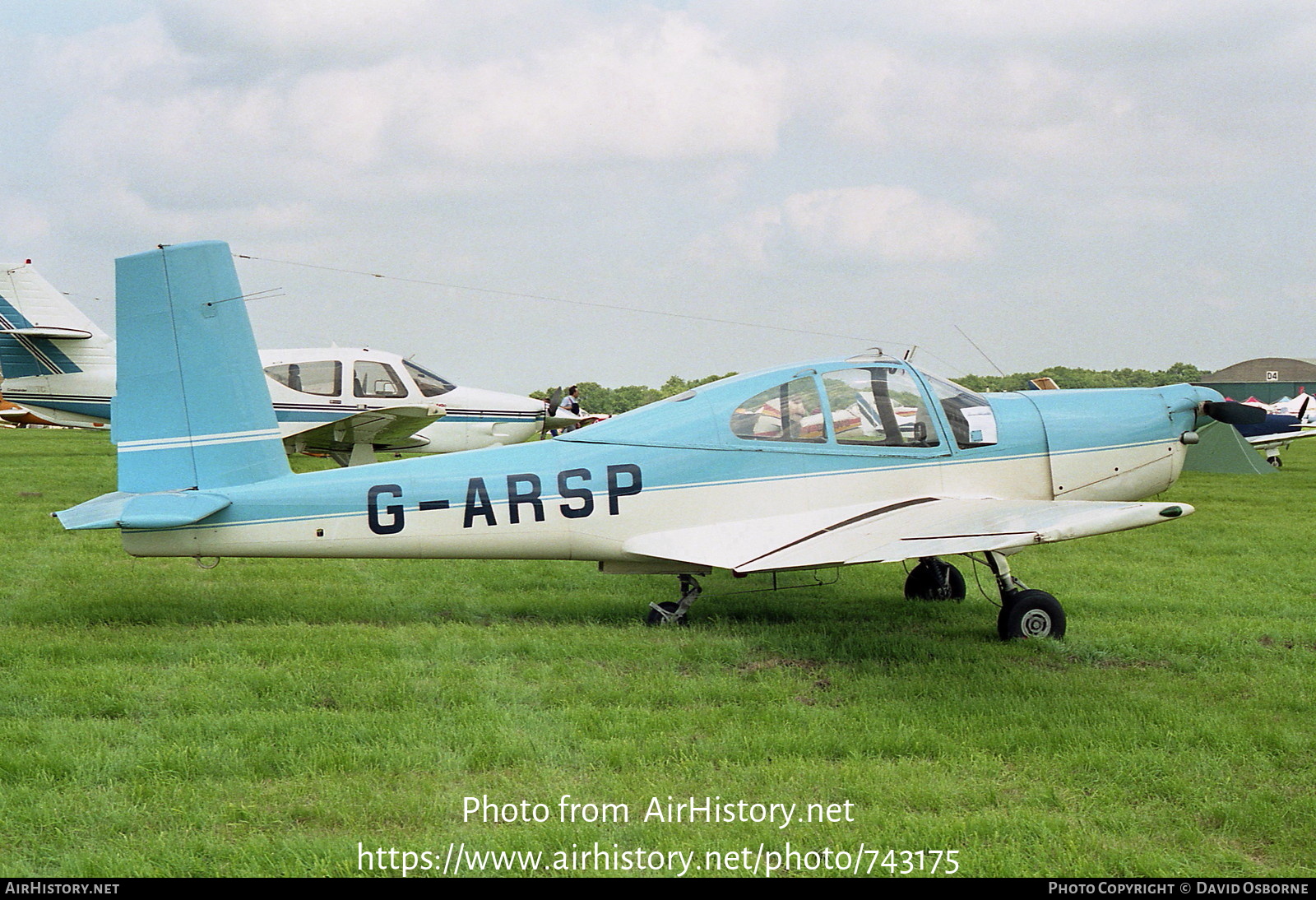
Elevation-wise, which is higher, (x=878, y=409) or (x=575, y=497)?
(x=878, y=409)

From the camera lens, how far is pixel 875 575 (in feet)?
29.5

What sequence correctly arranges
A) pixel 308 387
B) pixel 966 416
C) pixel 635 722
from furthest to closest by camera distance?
pixel 308 387
pixel 966 416
pixel 635 722

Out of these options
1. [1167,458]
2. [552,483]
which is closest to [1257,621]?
[1167,458]

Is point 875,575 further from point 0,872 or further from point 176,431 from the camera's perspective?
point 0,872

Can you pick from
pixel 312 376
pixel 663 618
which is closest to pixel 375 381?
pixel 312 376

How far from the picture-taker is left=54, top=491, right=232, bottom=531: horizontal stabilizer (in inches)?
232

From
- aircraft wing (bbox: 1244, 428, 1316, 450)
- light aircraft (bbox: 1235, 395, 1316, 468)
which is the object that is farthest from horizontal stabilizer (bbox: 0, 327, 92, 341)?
aircraft wing (bbox: 1244, 428, 1316, 450)

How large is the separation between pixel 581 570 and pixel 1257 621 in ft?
16.9

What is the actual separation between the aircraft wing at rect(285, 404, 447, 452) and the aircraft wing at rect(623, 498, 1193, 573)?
9.67 meters

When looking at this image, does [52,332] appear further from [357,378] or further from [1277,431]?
[1277,431]

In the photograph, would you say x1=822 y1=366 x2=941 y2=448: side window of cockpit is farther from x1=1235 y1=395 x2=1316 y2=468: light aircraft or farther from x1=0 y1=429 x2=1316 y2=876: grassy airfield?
x1=1235 y1=395 x2=1316 y2=468: light aircraft

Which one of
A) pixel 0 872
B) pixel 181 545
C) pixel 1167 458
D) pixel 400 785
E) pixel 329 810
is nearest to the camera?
pixel 0 872

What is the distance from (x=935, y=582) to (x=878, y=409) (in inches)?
70.0

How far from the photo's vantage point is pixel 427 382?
17.3m
